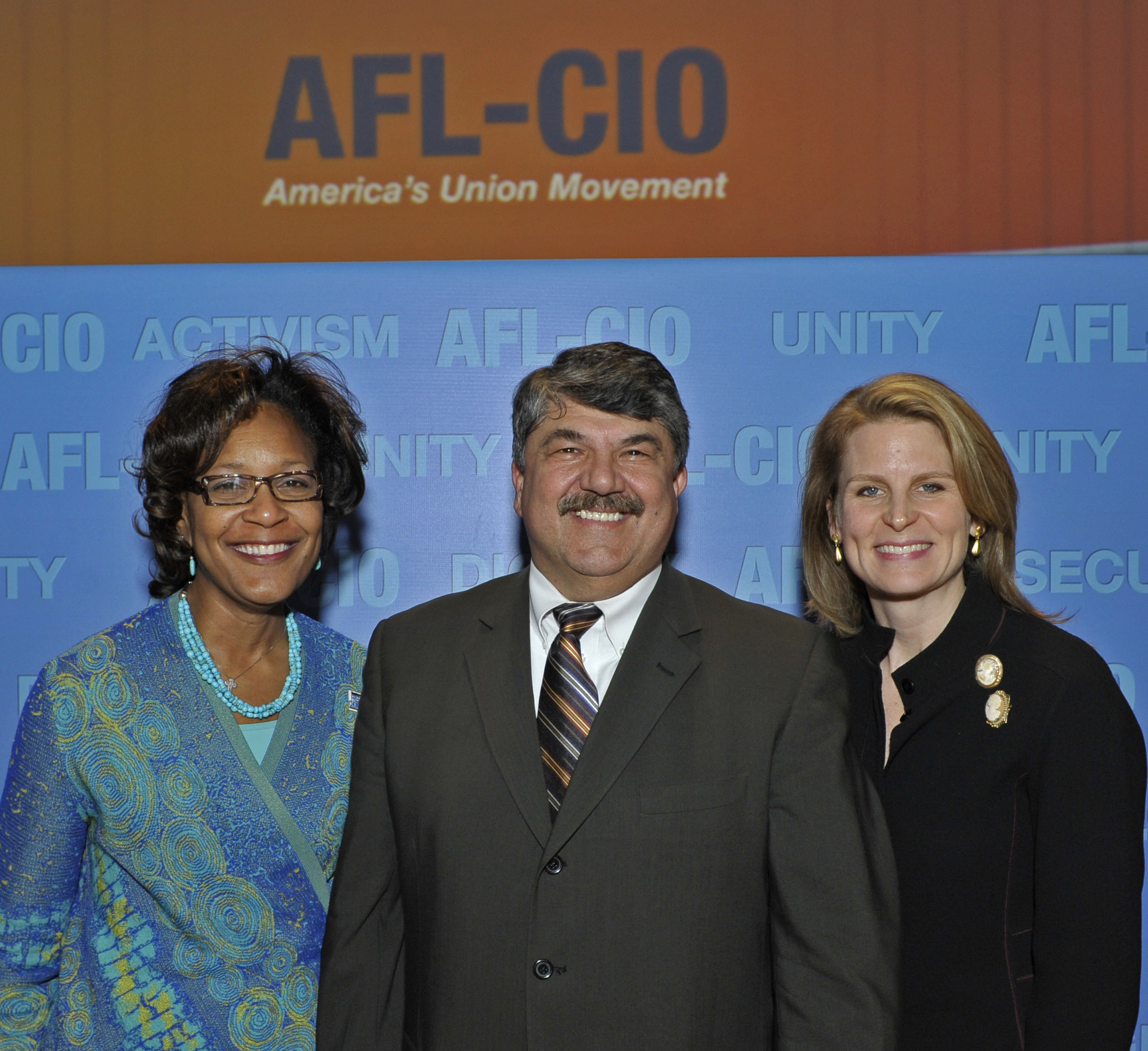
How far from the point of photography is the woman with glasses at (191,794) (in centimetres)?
173

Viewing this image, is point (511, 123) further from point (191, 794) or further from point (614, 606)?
point (191, 794)

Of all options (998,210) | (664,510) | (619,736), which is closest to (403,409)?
(664,510)

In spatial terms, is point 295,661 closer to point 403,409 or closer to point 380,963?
point 380,963

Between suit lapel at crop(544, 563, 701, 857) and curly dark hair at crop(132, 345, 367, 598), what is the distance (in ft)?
2.28

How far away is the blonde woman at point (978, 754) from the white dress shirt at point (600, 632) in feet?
1.46

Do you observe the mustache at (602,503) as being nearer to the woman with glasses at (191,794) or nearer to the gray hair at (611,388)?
the gray hair at (611,388)

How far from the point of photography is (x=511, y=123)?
3.11 m

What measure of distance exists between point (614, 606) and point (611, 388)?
0.36 metres

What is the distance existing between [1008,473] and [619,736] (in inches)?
34.5

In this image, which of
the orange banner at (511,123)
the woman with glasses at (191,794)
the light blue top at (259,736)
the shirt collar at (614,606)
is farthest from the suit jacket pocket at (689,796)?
the orange banner at (511,123)

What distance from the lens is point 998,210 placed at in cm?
297

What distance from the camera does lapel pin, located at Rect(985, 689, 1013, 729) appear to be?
173 centimetres

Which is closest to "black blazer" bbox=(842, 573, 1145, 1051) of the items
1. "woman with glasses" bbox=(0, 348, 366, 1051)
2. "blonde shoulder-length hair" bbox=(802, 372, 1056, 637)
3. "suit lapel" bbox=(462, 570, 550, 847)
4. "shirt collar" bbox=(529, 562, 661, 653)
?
"blonde shoulder-length hair" bbox=(802, 372, 1056, 637)

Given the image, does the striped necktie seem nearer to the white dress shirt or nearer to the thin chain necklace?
the white dress shirt
